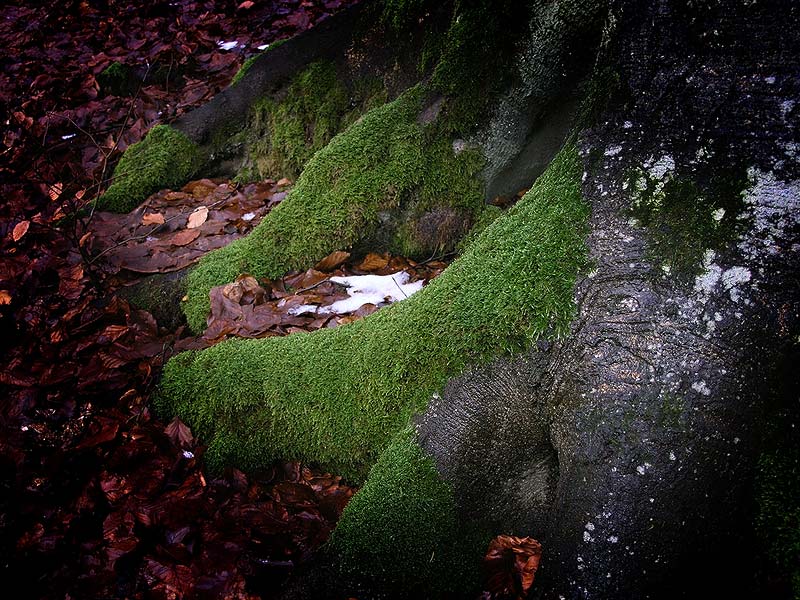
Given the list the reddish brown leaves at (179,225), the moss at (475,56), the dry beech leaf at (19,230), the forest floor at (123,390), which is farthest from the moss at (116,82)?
the moss at (475,56)

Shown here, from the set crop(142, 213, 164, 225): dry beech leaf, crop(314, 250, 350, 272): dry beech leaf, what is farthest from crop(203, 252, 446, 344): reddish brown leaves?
crop(142, 213, 164, 225): dry beech leaf

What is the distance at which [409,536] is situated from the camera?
1.85m

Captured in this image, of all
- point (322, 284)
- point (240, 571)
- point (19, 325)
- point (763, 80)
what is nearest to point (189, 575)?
point (240, 571)

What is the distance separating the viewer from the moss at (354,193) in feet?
10.4

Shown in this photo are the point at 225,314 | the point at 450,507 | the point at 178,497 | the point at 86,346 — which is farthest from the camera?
the point at 225,314

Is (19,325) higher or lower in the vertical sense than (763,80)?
lower

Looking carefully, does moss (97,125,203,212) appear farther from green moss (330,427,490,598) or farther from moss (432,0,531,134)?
green moss (330,427,490,598)

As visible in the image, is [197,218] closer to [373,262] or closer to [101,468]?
[373,262]

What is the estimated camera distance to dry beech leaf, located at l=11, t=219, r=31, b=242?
11.6 ft

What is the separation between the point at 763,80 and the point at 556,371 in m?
0.94

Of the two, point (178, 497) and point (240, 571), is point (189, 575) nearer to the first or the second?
point (240, 571)

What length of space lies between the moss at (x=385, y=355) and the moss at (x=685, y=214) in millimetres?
185

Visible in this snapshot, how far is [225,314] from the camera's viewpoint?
3.08 metres

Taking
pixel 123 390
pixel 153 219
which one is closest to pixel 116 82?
pixel 153 219
